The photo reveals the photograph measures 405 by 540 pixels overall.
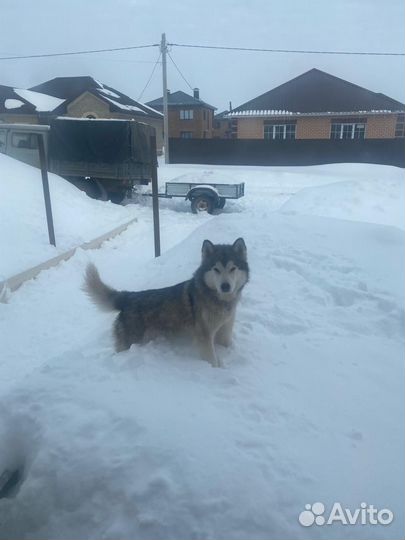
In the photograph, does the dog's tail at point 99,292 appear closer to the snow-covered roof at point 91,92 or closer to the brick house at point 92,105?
the brick house at point 92,105

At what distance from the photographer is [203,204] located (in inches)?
482

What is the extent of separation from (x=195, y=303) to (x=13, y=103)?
19.4 meters

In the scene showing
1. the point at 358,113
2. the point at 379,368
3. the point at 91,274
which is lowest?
the point at 379,368

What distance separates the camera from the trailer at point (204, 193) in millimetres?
12258

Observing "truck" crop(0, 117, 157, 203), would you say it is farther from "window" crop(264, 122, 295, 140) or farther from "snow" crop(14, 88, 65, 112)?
"window" crop(264, 122, 295, 140)

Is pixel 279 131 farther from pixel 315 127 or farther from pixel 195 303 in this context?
pixel 195 303

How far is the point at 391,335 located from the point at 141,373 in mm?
2097

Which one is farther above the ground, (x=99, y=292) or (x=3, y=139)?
(x=3, y=139)

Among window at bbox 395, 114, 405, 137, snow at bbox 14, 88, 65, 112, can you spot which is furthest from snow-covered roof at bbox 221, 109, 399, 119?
snow at bbox 14, 88, 65, 112

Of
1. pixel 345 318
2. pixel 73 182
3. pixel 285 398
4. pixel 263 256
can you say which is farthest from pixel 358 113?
pixel 285 398

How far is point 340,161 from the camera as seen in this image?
67.5 ft

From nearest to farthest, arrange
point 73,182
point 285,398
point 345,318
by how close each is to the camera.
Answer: point 285,398, point 345,318, point 73,182

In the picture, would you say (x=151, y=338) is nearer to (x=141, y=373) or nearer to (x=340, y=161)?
(x=141, y=373)

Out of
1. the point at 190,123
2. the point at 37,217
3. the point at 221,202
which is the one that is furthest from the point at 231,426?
the point at 190,123
